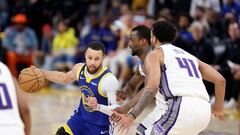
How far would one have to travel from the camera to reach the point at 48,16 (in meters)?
16.9

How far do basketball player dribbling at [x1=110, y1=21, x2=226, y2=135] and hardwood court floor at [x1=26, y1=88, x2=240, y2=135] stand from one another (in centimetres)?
305

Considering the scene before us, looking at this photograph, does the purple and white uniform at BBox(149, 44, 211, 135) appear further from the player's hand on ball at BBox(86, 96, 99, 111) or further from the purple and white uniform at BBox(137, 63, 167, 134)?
the player's hand on ball at BBox(86, 96, 99, 111)

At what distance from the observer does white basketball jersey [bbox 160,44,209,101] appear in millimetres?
5098

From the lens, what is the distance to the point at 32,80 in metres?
6.23

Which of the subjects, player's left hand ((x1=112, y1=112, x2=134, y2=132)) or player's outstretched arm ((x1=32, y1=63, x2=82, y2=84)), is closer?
player's left hand ((x1=112, y1=112, x2=134, y2=132))

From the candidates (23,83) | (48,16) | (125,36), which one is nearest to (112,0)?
(48,16)

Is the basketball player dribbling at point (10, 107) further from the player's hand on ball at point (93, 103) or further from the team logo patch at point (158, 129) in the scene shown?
the player's hand on ball at point (93, 103)

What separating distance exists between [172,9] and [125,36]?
1588mm

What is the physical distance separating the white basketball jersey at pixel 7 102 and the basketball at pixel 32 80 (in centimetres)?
229

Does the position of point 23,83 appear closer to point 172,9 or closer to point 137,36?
point 137,36

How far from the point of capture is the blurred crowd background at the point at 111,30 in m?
11.9

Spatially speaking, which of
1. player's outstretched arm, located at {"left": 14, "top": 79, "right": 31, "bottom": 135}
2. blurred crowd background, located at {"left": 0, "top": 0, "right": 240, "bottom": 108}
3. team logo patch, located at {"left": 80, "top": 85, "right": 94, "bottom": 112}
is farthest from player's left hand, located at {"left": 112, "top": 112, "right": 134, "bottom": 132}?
blurred crowd background, located at {"left": 0, "top": 0, "right": 240, "bottom": 108}

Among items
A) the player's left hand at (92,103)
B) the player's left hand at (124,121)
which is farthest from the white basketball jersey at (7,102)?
the player's left hand at (92,103)

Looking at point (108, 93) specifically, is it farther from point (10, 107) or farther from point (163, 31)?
point (10, 107)
